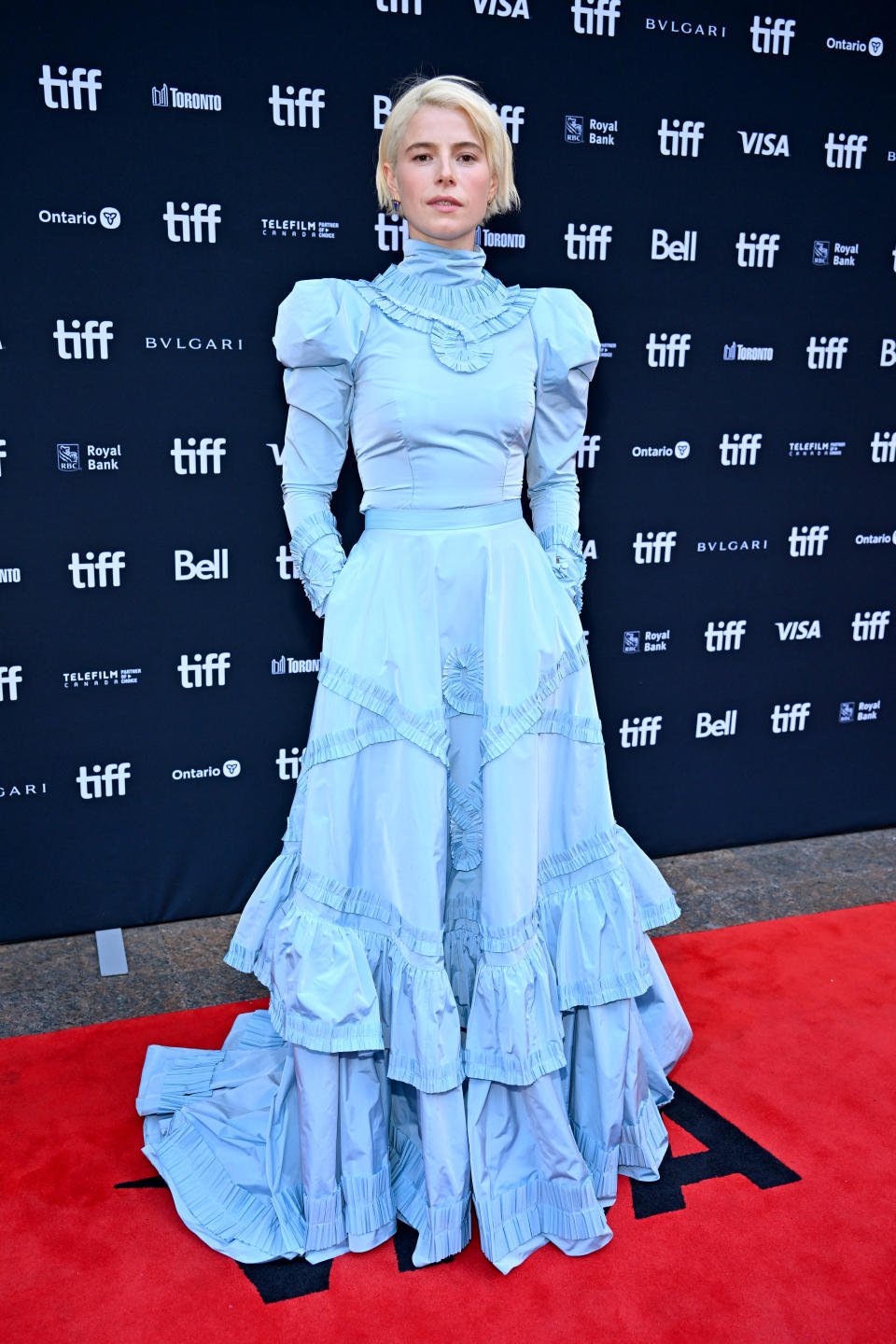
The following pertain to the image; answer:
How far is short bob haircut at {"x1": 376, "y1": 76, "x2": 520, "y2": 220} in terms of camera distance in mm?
1818

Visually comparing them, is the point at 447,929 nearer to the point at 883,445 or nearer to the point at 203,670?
the point at 203,670

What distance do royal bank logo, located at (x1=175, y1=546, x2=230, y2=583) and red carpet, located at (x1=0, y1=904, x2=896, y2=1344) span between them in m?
1.20

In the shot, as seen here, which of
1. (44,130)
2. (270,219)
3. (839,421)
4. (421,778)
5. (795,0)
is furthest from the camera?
(839,421)

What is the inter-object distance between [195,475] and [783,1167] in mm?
2220

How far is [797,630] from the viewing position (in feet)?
12.4

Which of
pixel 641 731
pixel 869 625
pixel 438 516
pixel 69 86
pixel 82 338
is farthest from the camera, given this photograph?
pixel 869 625

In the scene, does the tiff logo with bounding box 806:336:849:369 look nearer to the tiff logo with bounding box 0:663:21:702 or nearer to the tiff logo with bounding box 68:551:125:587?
the tiff logo with bounding box 68:551:125:587

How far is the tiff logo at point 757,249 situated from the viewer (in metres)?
3.41

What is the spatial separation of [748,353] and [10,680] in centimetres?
243

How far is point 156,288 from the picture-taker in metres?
2.90

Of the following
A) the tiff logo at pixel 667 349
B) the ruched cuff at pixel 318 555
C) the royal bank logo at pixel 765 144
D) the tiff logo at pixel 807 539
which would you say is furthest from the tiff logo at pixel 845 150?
the ruched cuff at pixel 318 555

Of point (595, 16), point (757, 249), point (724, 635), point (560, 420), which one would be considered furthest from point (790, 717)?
point (595, 16)

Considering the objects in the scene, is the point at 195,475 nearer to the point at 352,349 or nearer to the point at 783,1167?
the point at 352,349

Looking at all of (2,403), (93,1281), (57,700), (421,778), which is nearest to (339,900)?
(421,778)
